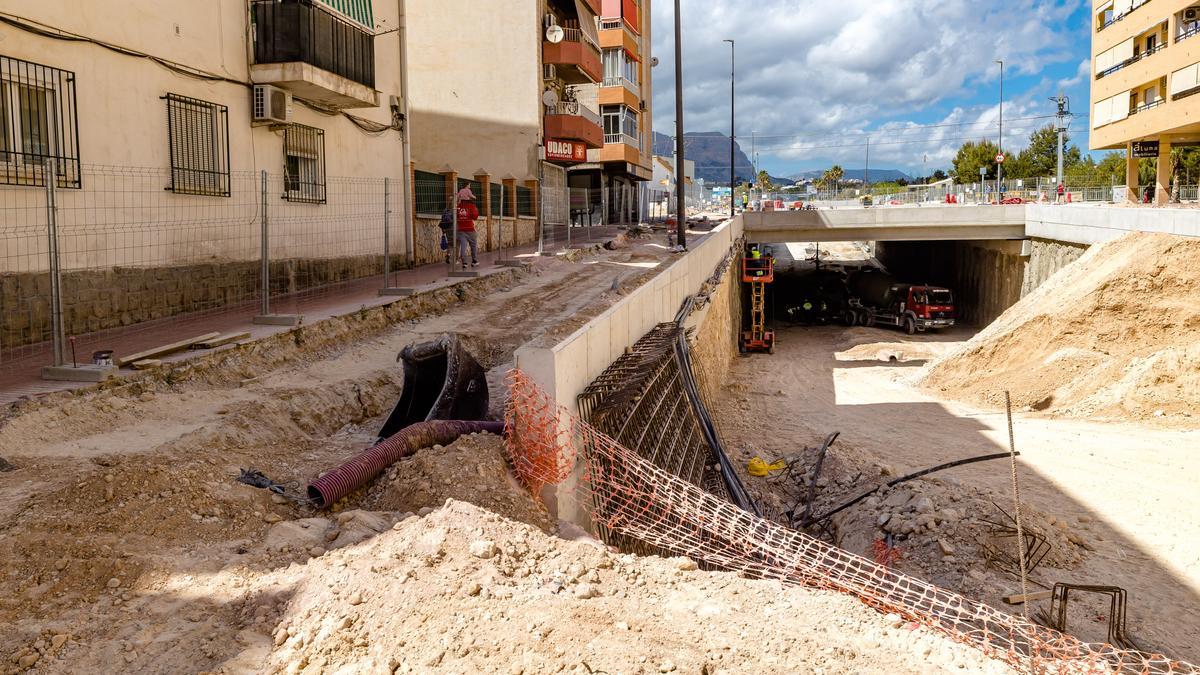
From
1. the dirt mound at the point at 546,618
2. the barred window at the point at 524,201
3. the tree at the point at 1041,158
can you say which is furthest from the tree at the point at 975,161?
the dirt mound at the point at 546,618

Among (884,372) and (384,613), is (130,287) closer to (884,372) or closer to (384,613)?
(384,613)

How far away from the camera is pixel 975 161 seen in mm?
75500

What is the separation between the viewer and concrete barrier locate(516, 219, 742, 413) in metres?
6.39

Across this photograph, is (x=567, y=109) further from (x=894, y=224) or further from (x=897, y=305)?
(x=897, y=305)

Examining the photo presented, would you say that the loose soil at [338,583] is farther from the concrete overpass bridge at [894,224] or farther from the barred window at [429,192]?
the concrete overpass bridge at [894,224]

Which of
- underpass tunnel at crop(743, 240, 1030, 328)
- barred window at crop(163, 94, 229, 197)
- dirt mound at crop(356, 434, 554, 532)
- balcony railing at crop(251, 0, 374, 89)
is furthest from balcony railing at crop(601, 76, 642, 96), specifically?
dirt mound at crop(356, 434, 554, 532)

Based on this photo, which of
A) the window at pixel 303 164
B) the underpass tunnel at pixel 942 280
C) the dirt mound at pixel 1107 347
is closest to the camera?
the window at pixel 303 164

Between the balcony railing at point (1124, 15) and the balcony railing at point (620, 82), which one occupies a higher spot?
the balcony railing at point (1124, 15)

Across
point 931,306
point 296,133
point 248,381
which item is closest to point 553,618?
point 248,381

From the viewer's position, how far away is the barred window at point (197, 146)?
1180cm

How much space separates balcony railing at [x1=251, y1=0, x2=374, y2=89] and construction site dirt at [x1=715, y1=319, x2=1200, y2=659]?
904cm

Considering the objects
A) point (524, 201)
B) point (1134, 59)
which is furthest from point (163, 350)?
point (1134, 59)

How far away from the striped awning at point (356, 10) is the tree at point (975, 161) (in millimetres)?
66904

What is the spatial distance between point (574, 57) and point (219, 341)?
24.2m
